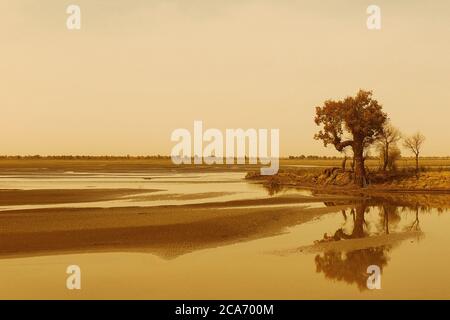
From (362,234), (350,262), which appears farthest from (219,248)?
(362,234)

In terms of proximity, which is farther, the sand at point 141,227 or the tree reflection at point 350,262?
A: the sand at point 141,227

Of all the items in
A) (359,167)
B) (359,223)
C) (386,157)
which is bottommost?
(359,223)

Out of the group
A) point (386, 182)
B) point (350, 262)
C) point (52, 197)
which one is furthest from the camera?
point (386, 182)

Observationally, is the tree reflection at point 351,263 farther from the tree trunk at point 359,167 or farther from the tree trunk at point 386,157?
the tree trunk at point 386,157

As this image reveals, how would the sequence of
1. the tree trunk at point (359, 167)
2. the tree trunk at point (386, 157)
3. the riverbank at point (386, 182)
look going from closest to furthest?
the riverbank at point (386, 182) < the tree trunk at point (359, 167) < the tree trunk at point (386, 157)

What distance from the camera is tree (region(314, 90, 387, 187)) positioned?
46.8 metres

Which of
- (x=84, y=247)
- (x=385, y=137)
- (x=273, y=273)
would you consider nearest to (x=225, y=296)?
(x=273, y=273)

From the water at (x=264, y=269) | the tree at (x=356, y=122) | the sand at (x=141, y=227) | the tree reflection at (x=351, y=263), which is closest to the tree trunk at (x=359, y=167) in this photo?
the tree at (x=356, y=122)

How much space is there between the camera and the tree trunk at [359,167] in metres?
47.4

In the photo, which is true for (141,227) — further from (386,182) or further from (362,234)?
(386,182)

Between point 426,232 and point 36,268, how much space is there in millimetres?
17053

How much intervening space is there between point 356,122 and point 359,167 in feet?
15.4

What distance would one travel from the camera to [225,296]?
11.7m

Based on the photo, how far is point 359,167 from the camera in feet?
157
